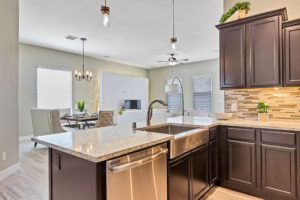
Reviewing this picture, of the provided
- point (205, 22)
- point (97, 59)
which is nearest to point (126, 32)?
point (205, 22)

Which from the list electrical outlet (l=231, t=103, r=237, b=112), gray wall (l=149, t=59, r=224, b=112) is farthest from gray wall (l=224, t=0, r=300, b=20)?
gray wall (l=149, t=59, r=224, b=112)

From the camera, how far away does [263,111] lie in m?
2.68

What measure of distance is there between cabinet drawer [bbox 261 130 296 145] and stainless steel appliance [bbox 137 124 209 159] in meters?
0.68

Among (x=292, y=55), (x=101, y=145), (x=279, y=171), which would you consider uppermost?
(x=292, y=55)

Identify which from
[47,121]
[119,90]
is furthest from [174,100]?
[47,121]

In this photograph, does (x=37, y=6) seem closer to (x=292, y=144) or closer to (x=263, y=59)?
(x=263, y=59)

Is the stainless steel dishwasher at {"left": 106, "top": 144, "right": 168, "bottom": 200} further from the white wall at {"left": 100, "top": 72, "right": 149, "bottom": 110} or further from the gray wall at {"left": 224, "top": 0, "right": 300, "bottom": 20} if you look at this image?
the white wall at {"left": 100, "top": 72, "right": 149, "bottom": 110}

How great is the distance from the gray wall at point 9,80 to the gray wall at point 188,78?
6890 mm

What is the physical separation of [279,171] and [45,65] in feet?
21.4

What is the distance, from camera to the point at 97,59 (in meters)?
7.47

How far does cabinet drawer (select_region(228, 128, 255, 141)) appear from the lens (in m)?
2.28

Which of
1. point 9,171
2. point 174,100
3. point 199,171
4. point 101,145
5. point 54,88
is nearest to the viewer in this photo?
point 101,145

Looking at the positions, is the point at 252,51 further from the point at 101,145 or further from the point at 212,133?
the point at 101,145

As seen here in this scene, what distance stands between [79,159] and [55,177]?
0.43 m
